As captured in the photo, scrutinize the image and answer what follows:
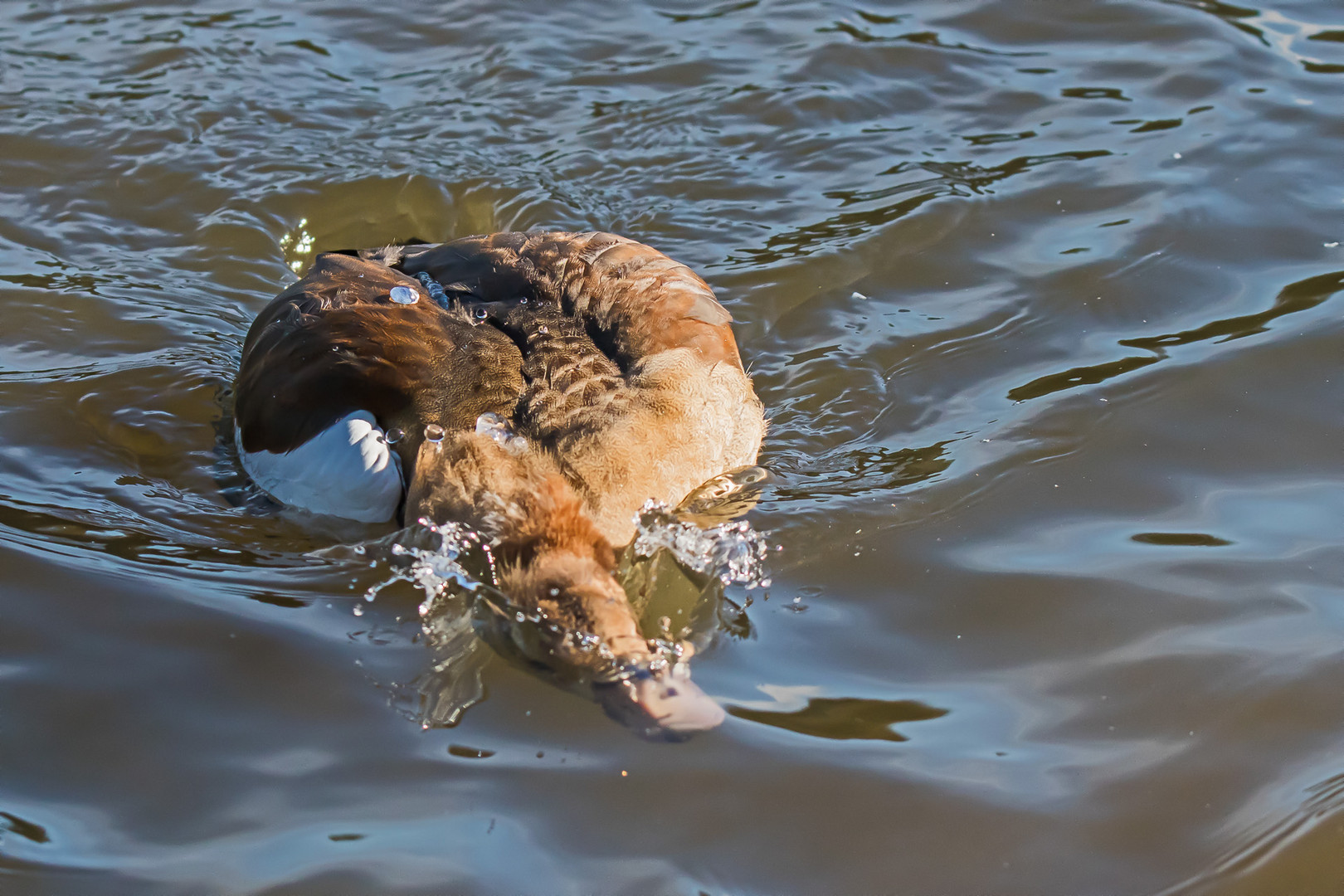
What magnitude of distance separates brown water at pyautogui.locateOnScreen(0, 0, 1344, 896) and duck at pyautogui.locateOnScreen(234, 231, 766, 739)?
21 cm

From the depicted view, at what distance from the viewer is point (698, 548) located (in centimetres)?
419

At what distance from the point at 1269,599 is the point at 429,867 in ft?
9.05

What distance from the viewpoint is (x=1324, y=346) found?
529 cm

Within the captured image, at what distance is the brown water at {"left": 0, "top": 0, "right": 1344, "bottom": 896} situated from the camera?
3172 millimetres

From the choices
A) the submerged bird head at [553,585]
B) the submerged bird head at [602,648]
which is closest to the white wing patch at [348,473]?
the submerged bird head at [553,585]

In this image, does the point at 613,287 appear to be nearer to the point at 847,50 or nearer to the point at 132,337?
the point at 132,337

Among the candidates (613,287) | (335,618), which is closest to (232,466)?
(335,618)

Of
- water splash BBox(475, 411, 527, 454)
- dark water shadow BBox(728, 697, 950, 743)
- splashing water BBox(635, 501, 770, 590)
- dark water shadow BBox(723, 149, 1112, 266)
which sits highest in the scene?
dark water shadow BBox(723, 149, 1112, 266)

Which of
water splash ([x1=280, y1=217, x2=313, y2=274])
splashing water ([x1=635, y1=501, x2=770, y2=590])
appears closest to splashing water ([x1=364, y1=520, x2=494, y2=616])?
splashing water ([x1=635, y1=501, x2=770, y2=590])

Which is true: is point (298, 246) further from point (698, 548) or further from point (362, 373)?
point (698, 548)

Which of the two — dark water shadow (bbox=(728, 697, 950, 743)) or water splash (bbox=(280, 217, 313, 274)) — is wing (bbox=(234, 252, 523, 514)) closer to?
dark water shadow (bbox=(728, 697, 950, 743))

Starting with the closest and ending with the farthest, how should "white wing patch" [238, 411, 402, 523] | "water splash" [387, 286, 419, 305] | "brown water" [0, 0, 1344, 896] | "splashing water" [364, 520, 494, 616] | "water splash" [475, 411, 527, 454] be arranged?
"brown water" [0, 0, 1344, 896] → "splashing water" [364, 520, 494, 616] → "water splash" [475, 411, 527, 454] → "white wing patch" [238, 411, 402, 523] → "water splash" [387, 286, 419, 305]

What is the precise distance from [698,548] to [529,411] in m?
0.76

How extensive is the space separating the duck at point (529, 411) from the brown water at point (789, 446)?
8.4 inches
